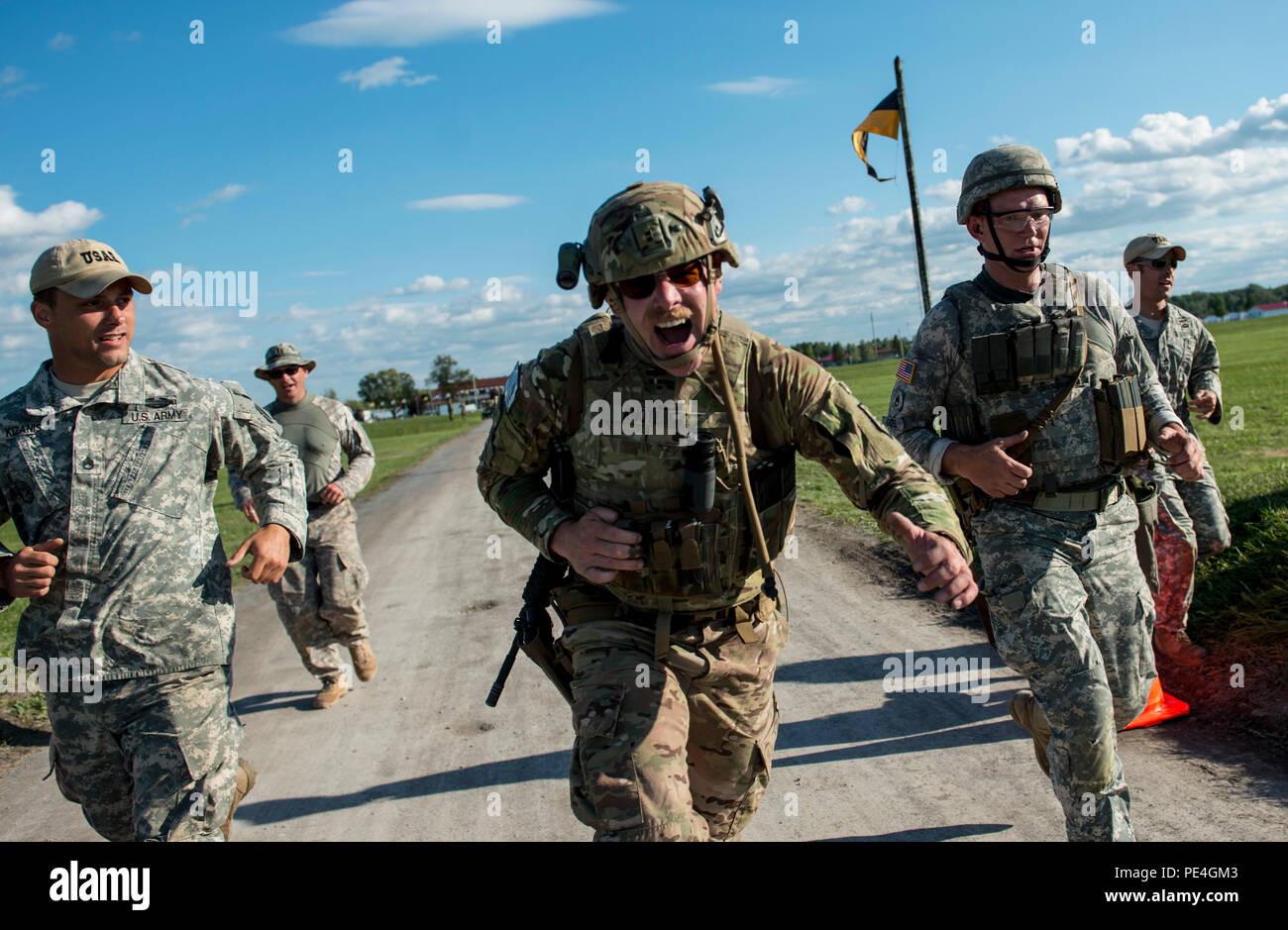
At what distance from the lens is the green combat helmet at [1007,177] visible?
4199mm

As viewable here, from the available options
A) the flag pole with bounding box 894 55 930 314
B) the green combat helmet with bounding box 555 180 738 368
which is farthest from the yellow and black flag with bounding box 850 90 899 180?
the green combat helmet with bounding box 555 180 738 368

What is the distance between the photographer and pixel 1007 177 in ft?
13.8

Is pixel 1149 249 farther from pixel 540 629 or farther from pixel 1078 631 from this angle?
pixel 540 629

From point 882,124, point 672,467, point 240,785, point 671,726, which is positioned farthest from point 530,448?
point 882,124

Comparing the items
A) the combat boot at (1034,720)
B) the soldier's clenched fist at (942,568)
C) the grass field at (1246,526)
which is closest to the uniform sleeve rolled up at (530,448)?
the soldier's clenched fist at (942,568)

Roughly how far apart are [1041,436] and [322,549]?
5.30 metres

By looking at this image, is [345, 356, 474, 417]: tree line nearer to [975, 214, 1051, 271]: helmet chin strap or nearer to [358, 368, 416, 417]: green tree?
[358, 368, 416, 417]: green tree

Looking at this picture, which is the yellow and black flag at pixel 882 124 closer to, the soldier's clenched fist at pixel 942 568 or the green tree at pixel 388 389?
the soldier's clenched fist at pixel 942 568

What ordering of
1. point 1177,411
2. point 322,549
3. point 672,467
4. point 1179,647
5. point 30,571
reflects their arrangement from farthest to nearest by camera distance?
point 322,549, point 1177,411, point 1179,647, point 30,571, point 672,467

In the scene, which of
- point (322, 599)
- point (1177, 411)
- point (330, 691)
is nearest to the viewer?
point (1177, 411)

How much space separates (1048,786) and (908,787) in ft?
2.03

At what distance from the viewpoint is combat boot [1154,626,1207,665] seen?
5617 millimetres
